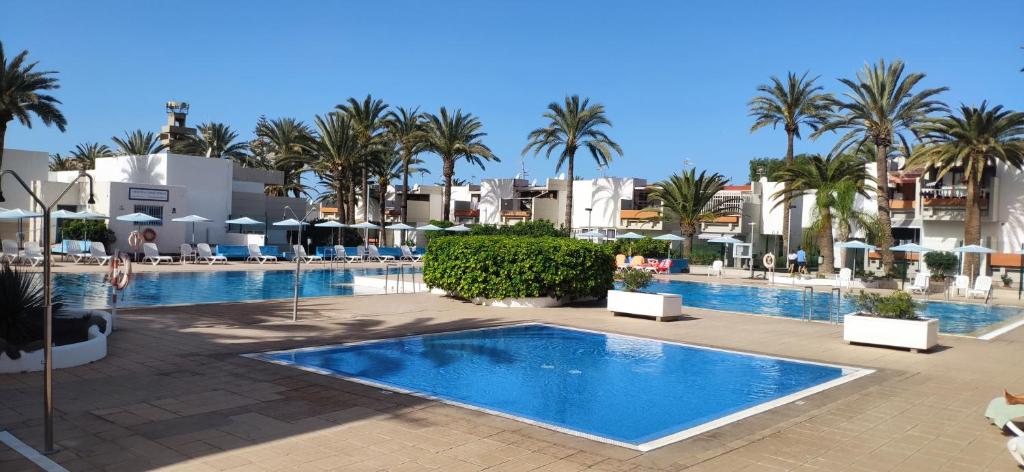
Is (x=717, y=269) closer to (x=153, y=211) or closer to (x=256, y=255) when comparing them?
(x=256, y=255)

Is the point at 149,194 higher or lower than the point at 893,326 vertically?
higher

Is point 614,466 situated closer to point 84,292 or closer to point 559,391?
point 559,391

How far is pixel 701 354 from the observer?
12.6 m

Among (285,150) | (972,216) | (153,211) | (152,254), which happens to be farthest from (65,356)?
(285,150)

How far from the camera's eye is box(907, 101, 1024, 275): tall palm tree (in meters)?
32.5

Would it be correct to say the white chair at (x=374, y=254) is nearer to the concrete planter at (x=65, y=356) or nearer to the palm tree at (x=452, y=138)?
the palm tree at (x=452, y=138)

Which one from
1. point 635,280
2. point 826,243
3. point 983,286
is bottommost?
point 983,286

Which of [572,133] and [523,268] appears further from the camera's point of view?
[572,133]

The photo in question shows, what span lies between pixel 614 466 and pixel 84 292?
19185mm

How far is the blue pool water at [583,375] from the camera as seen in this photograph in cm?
859

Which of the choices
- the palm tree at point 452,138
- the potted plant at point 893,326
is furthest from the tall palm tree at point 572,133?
the potted plant at point 893,326

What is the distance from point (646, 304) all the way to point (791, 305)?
949cm

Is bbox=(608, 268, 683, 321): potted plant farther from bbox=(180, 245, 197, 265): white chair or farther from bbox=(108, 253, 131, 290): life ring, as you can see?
bbox=(180, 245, 197, 265): white chair

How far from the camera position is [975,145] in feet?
107
